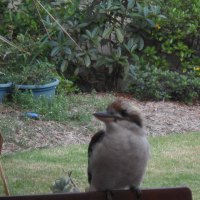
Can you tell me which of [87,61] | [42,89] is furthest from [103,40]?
[42,89]

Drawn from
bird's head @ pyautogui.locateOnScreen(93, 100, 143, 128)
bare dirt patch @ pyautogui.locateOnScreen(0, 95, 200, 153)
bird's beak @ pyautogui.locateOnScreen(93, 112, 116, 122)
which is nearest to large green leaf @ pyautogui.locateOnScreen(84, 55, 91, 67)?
bare dirt patch @ pyautogui.locateOnScreen(0, 95, 200, 153)

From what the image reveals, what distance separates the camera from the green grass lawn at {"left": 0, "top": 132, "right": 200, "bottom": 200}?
7.37 metres

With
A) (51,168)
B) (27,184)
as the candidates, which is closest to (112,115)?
(27,184)

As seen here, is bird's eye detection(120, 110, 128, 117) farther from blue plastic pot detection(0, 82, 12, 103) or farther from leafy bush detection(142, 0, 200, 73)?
leafy bush detection(142, 0, 200, 73)

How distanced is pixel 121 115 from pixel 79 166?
4479 mm

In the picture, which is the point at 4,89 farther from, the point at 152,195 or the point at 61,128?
the point at 152,195

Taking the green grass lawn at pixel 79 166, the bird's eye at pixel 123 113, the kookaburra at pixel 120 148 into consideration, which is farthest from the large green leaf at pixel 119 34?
the bird's eye at pixel 123 113

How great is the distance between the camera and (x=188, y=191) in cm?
283

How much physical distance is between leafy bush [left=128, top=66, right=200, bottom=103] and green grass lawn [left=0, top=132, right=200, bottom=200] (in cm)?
222

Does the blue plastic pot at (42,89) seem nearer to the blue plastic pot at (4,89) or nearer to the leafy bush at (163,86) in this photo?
the blue plastic pot at (4,89)

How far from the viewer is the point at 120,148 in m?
3.65

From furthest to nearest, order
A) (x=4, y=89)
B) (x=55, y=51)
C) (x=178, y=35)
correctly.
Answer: (x=178, y=35), (x=55, y=51), (x=4, y=89)

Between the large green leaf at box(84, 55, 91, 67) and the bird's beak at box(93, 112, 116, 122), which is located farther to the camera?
the large green leaf at box(84, 55, 91, 67)

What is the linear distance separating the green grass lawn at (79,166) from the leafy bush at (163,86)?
2.22 meters
